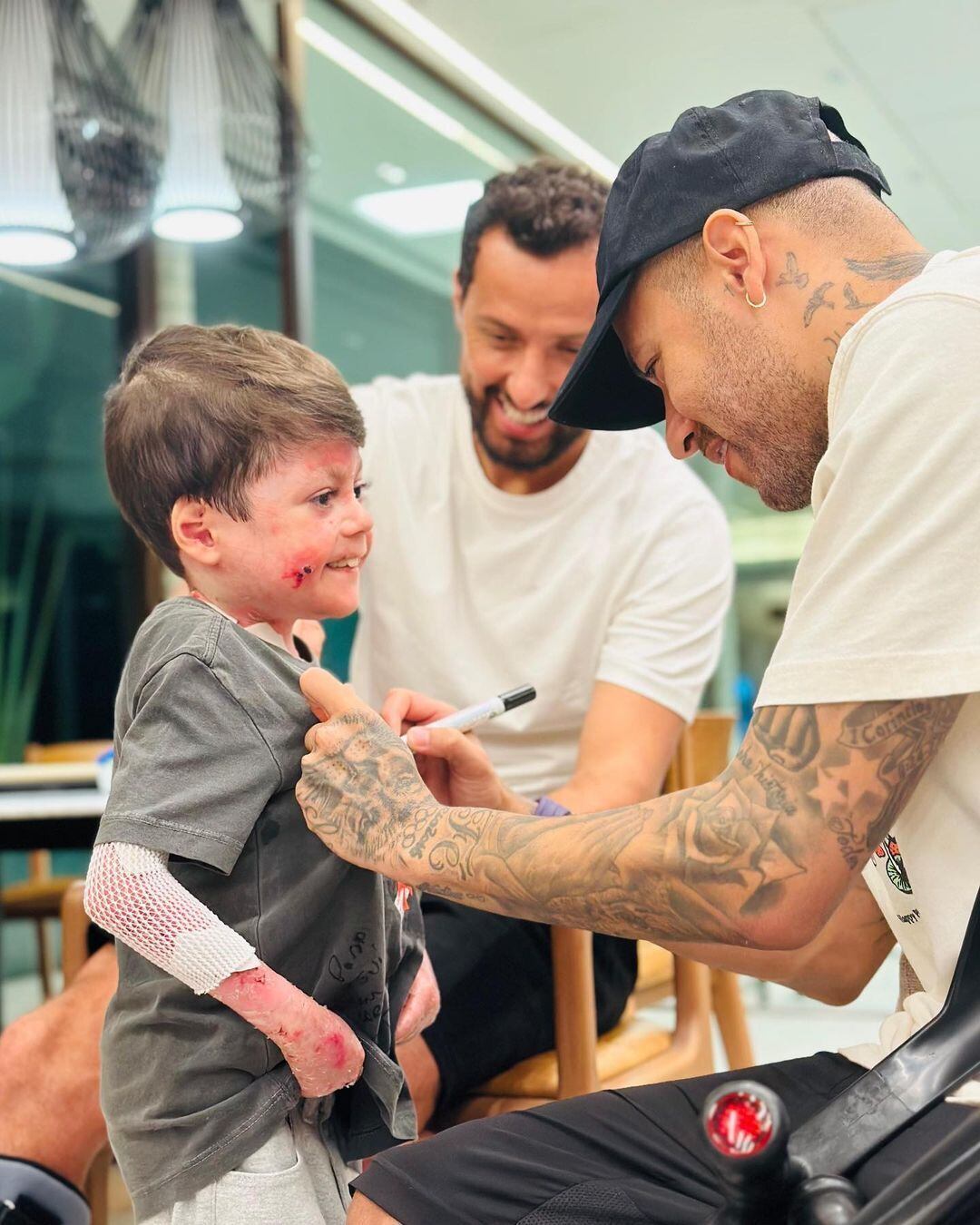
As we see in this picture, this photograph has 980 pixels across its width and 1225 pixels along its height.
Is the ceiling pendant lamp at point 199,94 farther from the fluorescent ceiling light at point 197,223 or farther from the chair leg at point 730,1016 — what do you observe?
the chair leg at point 730,1016

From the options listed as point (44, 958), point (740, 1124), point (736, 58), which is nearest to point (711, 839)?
point (740, 1124)

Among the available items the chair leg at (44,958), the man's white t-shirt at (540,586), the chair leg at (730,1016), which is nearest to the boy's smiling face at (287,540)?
the man's white t-shirt at (540,586)

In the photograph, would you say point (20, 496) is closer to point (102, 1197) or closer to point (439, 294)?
point (439, 294)

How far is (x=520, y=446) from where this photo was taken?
1.86 meters

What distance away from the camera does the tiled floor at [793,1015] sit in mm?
3580

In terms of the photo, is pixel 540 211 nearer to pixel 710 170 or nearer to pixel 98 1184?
pixel 710 170

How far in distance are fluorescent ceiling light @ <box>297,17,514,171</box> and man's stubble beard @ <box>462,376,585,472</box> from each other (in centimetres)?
325

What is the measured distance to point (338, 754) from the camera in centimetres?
102

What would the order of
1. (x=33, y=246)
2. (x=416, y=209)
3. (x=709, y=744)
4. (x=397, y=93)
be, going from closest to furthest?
1. (x=709, y=744)
2. (x=33, y=246)
3. (x=397, y=93)
4. (x=416, y=209)

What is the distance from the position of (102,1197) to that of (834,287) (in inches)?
50.7

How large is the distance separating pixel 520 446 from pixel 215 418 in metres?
0.80

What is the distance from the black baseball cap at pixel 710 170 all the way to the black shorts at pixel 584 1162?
2.05 ft

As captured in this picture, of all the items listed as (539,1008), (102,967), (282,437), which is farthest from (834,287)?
(102,967)

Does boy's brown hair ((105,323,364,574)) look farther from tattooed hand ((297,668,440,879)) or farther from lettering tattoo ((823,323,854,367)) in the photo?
lettering tattoo ((823,323,854,367))
